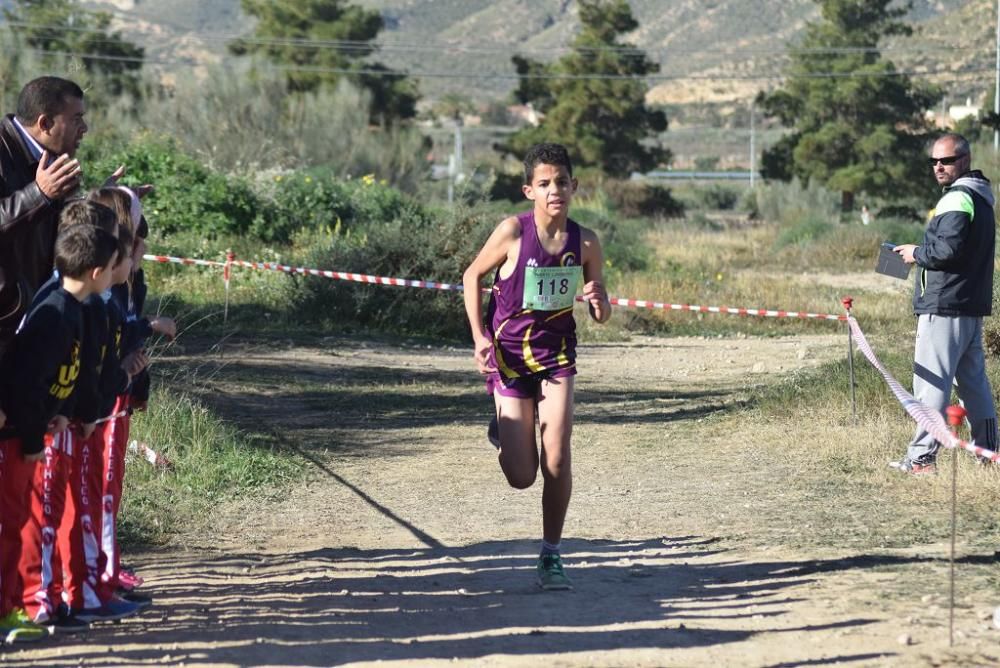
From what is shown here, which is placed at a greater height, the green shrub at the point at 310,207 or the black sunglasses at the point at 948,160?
the black sunglasses at the point at 948,160

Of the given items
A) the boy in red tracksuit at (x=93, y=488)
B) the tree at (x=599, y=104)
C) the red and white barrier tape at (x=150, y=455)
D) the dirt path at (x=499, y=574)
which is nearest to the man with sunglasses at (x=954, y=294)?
the dirt path at (x=499, y=574)

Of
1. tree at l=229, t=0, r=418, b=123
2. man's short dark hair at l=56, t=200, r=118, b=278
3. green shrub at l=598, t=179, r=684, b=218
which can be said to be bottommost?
green shrub at l=598, t=179, r=684, b=218

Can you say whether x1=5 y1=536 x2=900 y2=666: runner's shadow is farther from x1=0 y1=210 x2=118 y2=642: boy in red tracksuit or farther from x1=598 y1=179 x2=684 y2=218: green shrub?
x1=598 y1=179 x2=684 y2=218: green shrub

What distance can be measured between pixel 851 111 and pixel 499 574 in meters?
47.4

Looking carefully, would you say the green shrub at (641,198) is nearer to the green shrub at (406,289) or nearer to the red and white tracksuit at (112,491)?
the green shrub at (406,289)

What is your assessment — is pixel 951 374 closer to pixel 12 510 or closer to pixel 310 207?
pixel 12 510

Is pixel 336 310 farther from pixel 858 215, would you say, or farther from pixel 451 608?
pixel 858 215

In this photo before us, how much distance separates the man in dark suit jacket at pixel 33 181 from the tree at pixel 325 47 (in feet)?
167

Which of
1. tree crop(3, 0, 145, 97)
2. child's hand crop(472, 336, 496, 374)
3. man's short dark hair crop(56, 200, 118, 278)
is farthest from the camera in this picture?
tree crop(3, 0, 145, 97)

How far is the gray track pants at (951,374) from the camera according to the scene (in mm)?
9242

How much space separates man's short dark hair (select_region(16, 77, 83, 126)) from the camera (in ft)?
20.2

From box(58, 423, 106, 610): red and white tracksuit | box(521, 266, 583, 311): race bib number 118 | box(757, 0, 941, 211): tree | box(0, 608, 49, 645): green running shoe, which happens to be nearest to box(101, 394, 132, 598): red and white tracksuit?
box(58, 423, 106, 610): red and white tracksuit

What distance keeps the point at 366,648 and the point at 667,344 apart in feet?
43.7

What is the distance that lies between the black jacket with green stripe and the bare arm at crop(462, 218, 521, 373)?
10.9 ft
